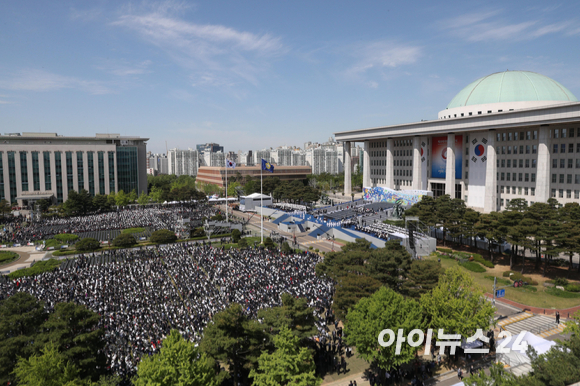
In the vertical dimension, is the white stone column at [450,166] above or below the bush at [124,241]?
above

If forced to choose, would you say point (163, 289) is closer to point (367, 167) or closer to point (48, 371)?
point (48, 371)

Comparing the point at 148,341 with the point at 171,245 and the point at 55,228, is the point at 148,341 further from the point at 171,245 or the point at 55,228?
the point at 55,228

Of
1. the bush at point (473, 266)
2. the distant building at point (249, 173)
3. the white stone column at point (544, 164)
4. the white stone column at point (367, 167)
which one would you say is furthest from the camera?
the distant building at point (249, 173)

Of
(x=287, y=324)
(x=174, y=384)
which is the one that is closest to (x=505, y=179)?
(x=287, y=324)

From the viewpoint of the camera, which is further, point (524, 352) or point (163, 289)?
point (163, 289)

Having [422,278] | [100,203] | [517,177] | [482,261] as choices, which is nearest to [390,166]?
[517,177]

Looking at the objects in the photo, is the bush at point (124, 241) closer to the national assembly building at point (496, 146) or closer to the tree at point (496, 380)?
the tree at point (496, 380)

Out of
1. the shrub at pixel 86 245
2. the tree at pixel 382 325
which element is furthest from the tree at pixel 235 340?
the shrub at pixel 86 245
